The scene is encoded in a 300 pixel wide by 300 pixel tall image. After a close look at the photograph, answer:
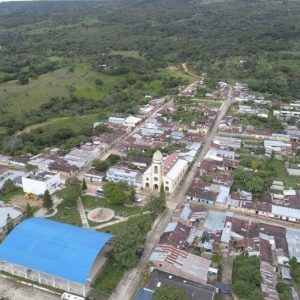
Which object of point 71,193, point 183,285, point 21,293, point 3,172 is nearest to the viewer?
point 183,285

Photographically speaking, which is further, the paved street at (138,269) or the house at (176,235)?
the house at (176,235)

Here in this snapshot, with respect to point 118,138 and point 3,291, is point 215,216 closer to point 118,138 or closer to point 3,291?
point 3,291

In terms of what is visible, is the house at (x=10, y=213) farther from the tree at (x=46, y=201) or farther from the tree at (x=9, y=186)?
the tree at (x=9, y=186)

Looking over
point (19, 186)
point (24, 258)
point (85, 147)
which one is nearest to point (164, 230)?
point (24, 258)

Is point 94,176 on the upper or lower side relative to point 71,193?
lower

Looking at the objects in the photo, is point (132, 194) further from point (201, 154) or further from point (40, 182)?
point (201, 154)

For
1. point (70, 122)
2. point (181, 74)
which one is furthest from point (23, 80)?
point (181, 74)

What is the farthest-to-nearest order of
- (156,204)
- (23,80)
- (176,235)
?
(23,80) → (156,204) → (176,235)

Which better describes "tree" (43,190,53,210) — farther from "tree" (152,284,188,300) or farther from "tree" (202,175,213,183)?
"tree" (202,175,213,183)

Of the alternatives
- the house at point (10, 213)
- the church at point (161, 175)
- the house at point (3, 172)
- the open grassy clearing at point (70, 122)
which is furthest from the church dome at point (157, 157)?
the open grassy clearing at point (70, 122)
